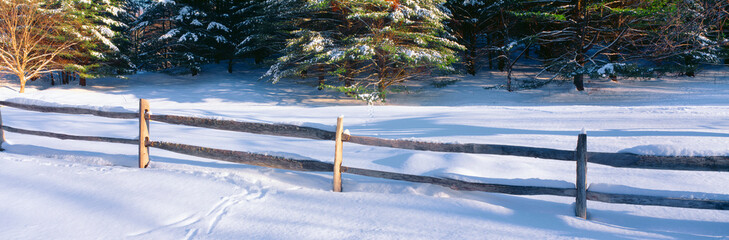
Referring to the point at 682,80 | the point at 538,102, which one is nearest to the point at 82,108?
the point at 538,102

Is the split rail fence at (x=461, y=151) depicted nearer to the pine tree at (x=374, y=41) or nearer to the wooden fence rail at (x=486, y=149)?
the wooden fence rail at (x=486, y=149)

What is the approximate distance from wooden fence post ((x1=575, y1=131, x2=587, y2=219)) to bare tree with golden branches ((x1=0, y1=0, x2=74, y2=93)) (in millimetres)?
29470

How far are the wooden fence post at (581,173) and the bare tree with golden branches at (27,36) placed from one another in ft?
96.7

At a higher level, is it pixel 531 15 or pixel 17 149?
pixel 531 15

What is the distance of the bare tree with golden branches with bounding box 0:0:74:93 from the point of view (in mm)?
23875

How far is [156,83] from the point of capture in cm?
3042

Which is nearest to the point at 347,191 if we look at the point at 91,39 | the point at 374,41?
the point at 374,41

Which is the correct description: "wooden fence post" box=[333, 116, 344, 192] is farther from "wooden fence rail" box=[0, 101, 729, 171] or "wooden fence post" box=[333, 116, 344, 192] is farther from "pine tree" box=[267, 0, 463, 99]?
"pine tree" box=[267, 0, 463, 99]

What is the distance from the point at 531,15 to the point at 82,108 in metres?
20.0

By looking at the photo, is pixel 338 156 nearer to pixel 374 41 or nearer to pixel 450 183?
pixel 450 183

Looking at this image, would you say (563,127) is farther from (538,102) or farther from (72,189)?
(538,102)

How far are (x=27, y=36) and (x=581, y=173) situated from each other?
1223 inches

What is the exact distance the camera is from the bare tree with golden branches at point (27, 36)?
23.9m

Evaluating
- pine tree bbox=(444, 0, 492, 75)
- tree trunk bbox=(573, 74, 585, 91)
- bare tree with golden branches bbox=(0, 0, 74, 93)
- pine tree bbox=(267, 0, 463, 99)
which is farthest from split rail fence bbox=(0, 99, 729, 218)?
bare tree with golden branches bbox=(0, 0, 74, 93)
